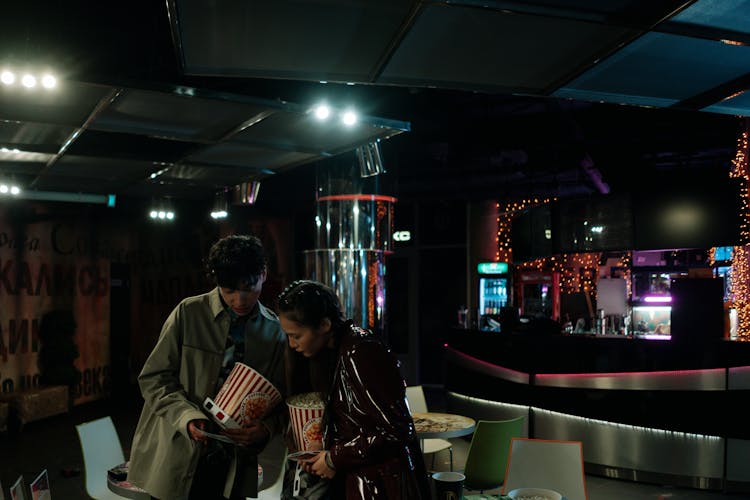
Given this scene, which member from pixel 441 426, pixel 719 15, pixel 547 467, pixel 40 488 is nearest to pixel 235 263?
pixel 40 488

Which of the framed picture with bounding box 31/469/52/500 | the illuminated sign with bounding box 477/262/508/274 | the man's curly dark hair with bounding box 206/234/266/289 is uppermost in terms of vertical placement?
the illuminated sign with bounding box 477/262/508/274

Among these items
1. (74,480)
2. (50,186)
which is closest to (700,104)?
(74,480)

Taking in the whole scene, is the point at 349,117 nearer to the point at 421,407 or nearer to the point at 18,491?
the point at 421,407

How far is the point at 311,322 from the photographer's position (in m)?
2.19

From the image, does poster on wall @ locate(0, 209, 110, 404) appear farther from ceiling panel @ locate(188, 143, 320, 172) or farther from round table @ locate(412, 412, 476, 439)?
round table @ locate(412, 412, 476, 439)

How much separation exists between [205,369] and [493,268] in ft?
38.0

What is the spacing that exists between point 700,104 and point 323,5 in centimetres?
280

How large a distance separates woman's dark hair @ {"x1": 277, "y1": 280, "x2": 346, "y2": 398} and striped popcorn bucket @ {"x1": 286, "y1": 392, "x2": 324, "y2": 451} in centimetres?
10

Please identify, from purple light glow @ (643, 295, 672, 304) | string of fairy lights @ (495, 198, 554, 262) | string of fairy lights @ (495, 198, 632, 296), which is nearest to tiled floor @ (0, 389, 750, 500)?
purple light glow @ (643, 295, 672, 304)

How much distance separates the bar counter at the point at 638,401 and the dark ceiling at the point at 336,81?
9.08 ft

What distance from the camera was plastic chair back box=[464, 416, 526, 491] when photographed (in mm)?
4648

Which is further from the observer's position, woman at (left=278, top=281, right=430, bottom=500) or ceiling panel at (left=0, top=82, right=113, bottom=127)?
ceiling panel at (left=0, top=82, right=113, bottom=127)

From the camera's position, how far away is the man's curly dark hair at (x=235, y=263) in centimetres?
266

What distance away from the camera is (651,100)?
4727mm
